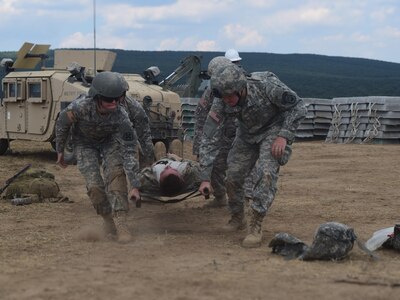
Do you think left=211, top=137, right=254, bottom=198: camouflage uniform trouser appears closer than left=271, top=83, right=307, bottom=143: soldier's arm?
No

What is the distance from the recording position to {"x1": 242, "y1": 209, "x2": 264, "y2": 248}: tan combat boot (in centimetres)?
679

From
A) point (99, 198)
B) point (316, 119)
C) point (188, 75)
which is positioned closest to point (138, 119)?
point (99, 198)

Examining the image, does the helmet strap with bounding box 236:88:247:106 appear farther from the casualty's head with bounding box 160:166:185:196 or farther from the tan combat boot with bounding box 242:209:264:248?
the casualty's head with bounding box 160:166:185:196

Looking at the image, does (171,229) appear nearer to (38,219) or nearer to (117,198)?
(117,198)

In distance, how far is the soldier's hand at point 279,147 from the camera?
6934 mm

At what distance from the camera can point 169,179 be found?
316 inches

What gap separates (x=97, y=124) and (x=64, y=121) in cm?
32

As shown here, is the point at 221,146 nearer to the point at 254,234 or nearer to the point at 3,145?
the point at 254,234

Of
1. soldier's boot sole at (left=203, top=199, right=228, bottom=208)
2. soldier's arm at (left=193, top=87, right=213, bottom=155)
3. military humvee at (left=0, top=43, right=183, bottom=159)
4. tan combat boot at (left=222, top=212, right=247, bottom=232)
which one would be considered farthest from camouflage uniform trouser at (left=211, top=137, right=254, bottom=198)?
military humvee at (left=0, top=43, right=183, bottom=159)

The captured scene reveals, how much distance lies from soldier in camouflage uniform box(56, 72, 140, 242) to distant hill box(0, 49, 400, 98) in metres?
23.9

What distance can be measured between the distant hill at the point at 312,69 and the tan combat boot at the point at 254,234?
2499 centimetres

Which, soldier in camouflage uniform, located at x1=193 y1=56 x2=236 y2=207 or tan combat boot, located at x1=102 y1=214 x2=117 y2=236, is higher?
soldier in camouflage uniform, located at x1=193 y1=56 x2=236 y2=207

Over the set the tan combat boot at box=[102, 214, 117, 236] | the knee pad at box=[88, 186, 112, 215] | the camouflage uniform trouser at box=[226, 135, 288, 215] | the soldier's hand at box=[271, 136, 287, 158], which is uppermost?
the soldier's hand at box=[271, 136, 287, 158]

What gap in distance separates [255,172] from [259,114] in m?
0.60
